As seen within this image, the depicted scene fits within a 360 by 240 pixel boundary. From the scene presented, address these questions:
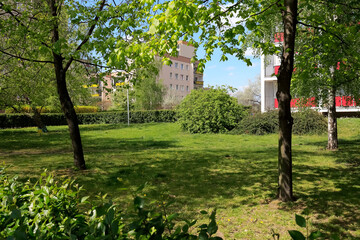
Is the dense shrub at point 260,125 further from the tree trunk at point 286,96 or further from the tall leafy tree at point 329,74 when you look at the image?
the tree trunk at point 286,96

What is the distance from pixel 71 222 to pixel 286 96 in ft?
15.0

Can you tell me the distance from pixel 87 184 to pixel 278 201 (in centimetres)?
425

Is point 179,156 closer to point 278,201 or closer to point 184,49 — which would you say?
point 278,201

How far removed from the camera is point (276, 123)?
64.4 feet

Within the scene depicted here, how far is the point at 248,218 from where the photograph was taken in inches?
185

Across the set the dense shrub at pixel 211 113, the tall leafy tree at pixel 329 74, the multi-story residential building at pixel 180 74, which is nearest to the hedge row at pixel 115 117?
the dense shrub at pixel 211 113

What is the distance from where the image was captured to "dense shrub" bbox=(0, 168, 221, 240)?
1.42 m

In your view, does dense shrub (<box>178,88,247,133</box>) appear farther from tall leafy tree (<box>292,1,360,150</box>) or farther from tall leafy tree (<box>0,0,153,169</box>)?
tall leafy tree (<box>0,0,153,169</box>)

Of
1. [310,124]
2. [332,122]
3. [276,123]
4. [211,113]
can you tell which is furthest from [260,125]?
[332,122]

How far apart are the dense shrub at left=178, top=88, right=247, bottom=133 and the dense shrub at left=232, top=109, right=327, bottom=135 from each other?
884mm

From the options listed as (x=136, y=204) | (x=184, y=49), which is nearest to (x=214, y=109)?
(x=136, y=204)

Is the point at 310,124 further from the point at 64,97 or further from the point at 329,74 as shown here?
the point at 64,97

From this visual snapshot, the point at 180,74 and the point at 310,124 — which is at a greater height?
the point at 180,74

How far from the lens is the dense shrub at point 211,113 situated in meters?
20.4
